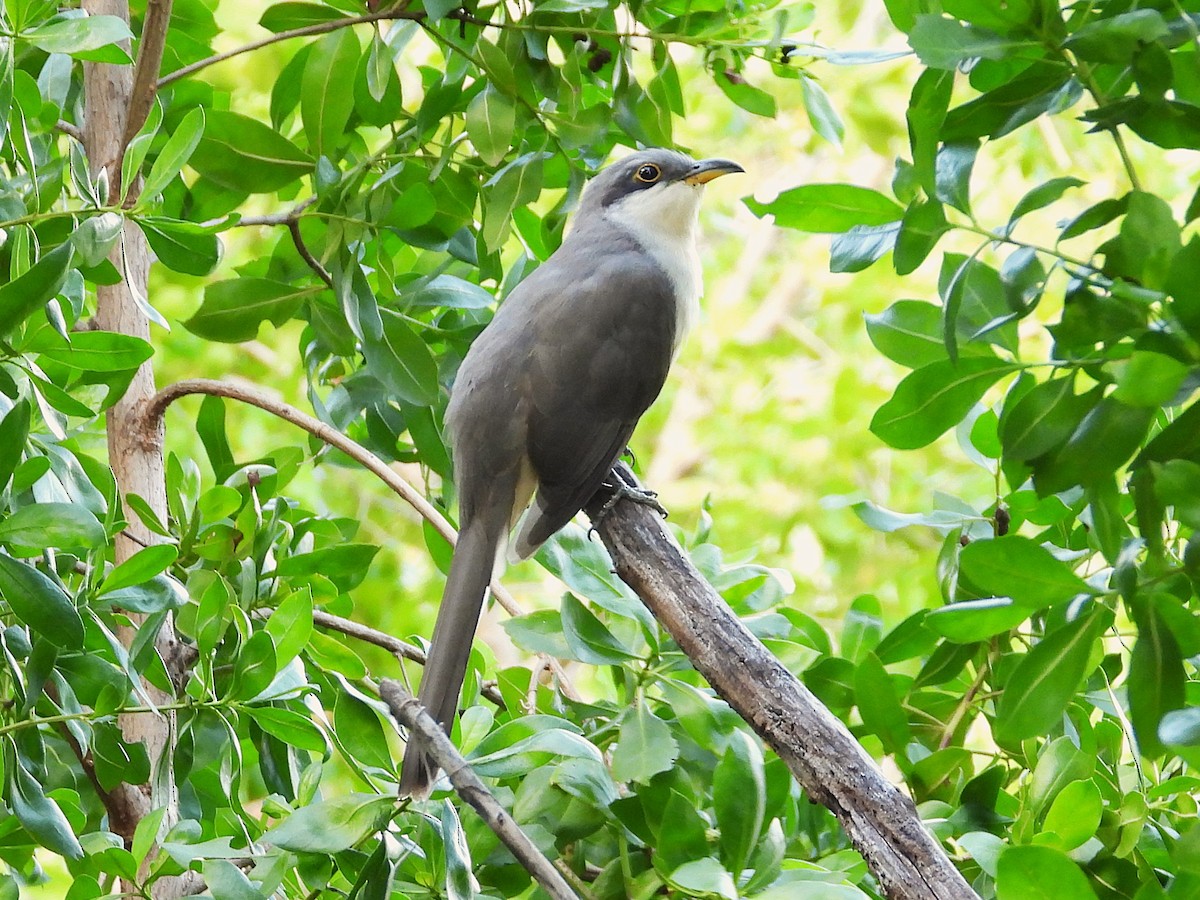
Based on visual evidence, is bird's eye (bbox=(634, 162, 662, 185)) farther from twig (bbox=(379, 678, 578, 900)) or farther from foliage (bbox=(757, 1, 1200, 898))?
twig (bbox=(379, 678, 578, 900))

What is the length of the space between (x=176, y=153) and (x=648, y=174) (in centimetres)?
210

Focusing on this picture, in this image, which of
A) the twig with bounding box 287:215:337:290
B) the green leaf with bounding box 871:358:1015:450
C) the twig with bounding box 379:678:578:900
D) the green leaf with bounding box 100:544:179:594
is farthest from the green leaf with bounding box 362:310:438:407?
the green leaf with bounding box 871:358:1015:450

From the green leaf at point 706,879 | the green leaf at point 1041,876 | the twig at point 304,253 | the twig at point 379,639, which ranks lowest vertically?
the twig at point 379,639

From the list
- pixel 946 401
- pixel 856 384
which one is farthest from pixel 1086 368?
pixel 856 384

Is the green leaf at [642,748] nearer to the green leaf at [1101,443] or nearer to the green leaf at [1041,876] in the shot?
the green leaf at [1041,876]

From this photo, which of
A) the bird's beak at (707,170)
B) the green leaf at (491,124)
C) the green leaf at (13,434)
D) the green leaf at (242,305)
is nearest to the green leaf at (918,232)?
the green leaf at (491,124)

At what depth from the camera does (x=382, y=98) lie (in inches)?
96.3

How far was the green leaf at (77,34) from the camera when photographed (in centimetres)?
180

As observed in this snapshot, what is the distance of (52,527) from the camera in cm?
179

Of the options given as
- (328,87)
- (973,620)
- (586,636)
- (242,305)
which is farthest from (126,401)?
(973,620)

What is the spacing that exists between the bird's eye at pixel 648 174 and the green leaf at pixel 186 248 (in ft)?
6.04

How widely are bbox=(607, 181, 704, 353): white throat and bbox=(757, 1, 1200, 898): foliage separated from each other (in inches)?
70.9

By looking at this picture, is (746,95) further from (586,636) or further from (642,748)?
(642,748)

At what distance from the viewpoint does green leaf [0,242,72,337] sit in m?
1.69
